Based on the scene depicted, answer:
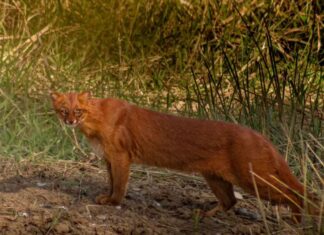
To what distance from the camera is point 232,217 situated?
18.7 feet

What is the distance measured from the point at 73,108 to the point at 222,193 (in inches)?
40.3

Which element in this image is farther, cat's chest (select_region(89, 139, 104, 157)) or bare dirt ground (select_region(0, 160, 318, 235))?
cat's chest (select_region(89, 139, 104, 157))

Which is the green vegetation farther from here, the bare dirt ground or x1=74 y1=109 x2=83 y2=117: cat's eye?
x1=74 y1=109 x2=83 y2=117: cat's eye

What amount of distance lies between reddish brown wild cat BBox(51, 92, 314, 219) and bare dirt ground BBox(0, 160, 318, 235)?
16 cm

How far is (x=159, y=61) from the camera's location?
976 cm

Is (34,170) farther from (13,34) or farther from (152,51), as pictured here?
(152,51)

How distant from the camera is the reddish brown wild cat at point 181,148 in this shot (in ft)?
17.5

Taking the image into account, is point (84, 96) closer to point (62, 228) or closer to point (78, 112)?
point (78, 112)

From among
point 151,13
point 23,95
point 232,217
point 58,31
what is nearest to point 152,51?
point 151,13

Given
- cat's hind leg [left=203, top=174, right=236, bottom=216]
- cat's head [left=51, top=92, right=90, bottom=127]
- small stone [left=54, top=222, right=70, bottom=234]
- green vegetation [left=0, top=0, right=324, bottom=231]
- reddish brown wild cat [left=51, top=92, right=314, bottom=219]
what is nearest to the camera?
small stone [left=54, top=222, right=70, bottom=234]

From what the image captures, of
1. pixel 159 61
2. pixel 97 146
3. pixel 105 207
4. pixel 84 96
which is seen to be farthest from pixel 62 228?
pixel 159 61

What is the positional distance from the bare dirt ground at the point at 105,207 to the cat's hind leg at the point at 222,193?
6 cm

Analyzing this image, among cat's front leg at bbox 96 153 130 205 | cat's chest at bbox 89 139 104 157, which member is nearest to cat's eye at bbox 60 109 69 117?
cat's chest at bbox 89 139 104 157

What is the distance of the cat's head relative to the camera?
5465 millimetres
